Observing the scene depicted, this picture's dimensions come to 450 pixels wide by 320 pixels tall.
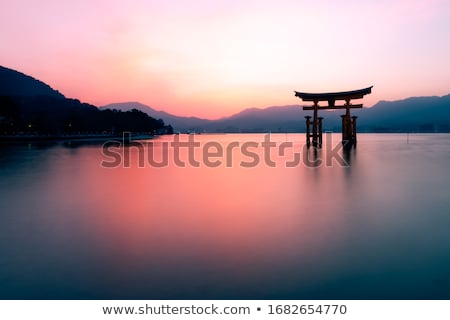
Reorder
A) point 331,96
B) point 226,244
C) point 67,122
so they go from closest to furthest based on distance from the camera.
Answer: point 226,244, point 331,96, point 67,122

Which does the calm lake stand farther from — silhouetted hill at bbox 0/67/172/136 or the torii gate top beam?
silhouetted hill at bbox 0/67/172/136

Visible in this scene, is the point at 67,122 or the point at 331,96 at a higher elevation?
the point at 67,122

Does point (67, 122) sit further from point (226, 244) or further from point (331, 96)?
point (226, 244)

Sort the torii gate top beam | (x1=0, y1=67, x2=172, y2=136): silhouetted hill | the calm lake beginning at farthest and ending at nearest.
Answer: (x1=0, y1=67, x2=172, y2=136): silhouetted hill → the torii gate top beam → the calm lake

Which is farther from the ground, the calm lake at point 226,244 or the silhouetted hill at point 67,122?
the silhouetted hill at point 67,122

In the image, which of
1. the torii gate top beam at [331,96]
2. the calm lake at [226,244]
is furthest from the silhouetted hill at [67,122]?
the calm lake at [226,244]

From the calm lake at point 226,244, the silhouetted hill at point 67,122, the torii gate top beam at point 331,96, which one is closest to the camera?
the calm lake at point 226,244

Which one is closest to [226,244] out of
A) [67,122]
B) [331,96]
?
[331,96]

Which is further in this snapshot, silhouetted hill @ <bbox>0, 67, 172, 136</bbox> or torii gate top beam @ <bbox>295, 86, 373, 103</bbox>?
silhouetted hill @ <bbox>0, 67, 172, 136</bbox>

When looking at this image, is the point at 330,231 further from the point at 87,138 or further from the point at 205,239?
the point at 87,138

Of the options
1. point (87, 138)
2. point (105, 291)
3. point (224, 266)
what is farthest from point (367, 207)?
point (87, 138)

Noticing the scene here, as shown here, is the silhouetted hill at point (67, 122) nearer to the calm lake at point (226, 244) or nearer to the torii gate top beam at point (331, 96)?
the torii gate top beam at point (331, 96)

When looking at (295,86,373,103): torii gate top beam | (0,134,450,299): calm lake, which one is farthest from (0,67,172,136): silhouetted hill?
(0,134,450,299): calm lake

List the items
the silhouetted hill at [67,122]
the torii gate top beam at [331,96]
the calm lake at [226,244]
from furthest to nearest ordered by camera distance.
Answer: the silhouetted hill at [67,122] → the torii gate top beam at [331,96] → the calm lake at [226,244]
